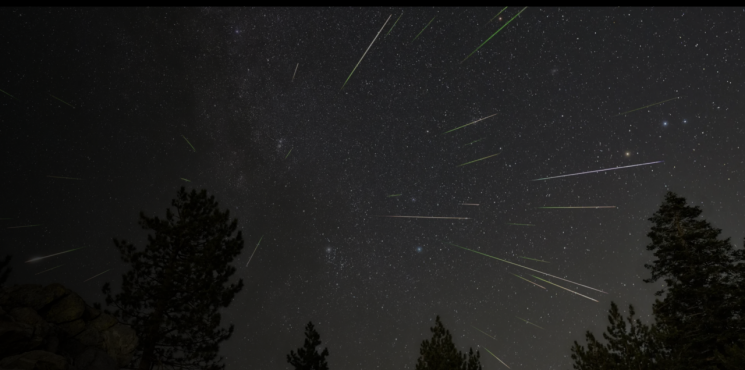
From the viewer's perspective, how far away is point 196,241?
19250mm

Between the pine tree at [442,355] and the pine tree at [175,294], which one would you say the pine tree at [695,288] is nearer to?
Answer: the pine tree at [442,355]

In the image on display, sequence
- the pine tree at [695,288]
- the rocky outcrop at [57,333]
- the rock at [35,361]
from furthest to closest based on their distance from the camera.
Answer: the pine tree at [695,288]
the rocky outcrop at [57,333]
the rock at [35,361]

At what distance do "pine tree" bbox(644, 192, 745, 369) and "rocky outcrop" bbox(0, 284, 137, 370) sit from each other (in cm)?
2730

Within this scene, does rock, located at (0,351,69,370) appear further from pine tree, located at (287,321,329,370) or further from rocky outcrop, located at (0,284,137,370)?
pine tree, located at (287,321,329,370)

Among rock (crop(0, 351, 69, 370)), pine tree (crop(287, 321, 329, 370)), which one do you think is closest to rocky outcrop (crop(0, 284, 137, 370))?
rock (crop(0, 351, 69, 370))

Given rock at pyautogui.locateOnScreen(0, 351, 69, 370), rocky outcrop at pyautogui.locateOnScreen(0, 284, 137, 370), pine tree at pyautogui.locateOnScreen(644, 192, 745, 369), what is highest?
pine tree at pyautogui.locateOnScreen(644, 192, 745, 369)

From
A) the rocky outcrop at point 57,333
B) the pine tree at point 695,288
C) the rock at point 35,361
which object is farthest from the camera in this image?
the pine tree at point 695,288


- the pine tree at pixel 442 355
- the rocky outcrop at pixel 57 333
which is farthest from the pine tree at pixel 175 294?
the pine tree at pixel 442 355

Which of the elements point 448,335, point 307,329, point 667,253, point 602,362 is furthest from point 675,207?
point 307,329

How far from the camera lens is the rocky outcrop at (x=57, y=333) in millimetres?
13625

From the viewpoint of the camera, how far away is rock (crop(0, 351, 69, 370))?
12.8 m

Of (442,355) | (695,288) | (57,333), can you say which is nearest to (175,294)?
(57,333)

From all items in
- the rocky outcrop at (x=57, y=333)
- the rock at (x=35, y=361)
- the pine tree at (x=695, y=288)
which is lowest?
the rock at (x=35, y=361)

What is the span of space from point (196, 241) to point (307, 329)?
617 inches
